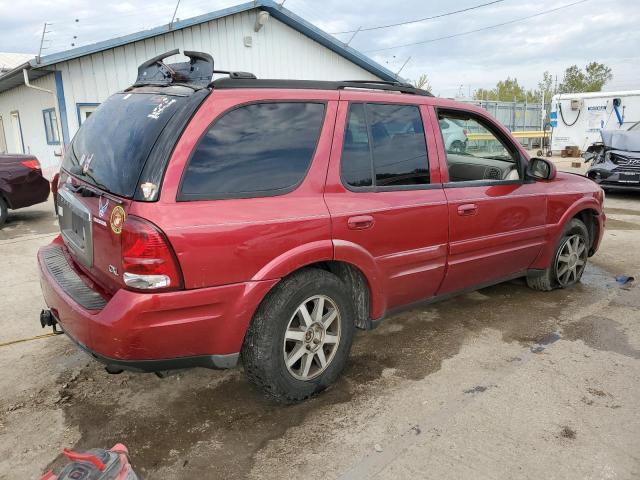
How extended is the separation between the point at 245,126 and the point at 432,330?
227 centimetres

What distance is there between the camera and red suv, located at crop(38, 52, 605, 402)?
2.38 meters

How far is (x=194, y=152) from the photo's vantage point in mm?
2453

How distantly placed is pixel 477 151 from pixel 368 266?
1.90 m

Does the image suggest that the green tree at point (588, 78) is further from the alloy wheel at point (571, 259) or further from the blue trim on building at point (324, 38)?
the alloy wheel at point (571, 259)

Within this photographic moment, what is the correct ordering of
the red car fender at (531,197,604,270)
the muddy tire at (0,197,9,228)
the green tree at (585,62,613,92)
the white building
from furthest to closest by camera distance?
1. the green tree at (585,62,613,92)
2. the white building
3. the muddy tire at (0,197,9,228)
4. the red car fender at (531,197,604,270)

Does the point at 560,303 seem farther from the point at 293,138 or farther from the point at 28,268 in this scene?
the point at 28,268

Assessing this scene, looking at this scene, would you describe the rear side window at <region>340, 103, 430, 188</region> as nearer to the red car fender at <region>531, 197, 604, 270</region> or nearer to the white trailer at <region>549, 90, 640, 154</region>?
the red car fender at <region>531, 197, 604, 270</region>

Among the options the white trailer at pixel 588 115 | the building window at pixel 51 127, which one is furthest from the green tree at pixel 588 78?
the building window at pixel 51 127

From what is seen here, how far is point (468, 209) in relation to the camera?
11.8 feet

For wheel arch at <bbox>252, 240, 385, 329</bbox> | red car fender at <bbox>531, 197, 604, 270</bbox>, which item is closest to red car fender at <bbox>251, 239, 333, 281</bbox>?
wheel arch at <bbox>252, 240, 385, 329</bbox>

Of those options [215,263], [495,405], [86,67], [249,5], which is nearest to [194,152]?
[215,263]

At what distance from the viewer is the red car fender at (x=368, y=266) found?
288 cm

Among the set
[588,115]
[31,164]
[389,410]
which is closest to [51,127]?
[31,164]

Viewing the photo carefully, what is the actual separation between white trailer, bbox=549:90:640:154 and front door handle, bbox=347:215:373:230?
18.0 m
